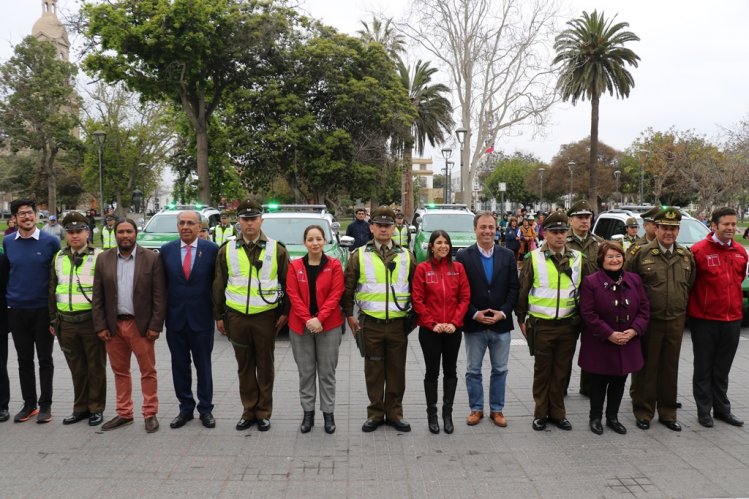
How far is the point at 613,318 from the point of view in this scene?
522 centimetres

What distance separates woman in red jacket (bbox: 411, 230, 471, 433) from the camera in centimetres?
524

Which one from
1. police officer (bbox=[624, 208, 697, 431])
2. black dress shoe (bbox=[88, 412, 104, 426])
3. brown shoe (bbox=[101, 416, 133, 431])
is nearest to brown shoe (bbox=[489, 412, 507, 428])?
police officer (bbox=[624, 208, 697, 431])

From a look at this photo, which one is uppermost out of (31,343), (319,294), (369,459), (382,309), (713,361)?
(319,294)

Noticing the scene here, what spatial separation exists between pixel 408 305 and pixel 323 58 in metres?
26.6

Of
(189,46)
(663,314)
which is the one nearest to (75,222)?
(663,314)

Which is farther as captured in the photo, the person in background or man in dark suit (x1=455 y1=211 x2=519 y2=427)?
man in dark suit (x1=455 y1=211 x2=519 y2=427)

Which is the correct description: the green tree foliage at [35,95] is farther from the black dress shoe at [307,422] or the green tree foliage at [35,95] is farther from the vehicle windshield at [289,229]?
the black dress shoe at [307,422]

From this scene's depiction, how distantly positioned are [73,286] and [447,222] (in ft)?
39.5

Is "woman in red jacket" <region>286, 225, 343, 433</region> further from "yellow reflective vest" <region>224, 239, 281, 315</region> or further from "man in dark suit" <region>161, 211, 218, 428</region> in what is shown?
"man in dark suit" <region>161, 211, 218, 428</region>

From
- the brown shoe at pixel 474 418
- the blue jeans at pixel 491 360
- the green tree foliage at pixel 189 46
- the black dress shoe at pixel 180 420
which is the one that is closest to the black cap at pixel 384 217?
the blue jeans at pixel 491 360

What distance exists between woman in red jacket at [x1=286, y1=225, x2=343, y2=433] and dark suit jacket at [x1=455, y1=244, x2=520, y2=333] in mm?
1150

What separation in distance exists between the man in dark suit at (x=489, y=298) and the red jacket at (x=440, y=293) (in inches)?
4.8

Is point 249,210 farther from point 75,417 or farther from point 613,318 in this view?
point 613,318

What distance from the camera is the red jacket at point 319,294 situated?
17.2 ft
